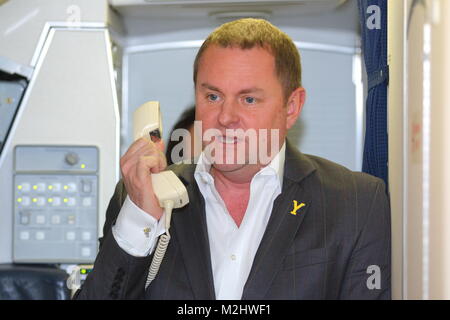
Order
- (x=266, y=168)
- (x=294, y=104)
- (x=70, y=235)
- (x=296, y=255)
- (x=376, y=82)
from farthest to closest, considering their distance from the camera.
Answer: (x=70, y=235) < (x=376, y=82) < (x=294, y=104) < (x=266, y=168) < (x=296, y=255)

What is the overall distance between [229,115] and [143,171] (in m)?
0.24

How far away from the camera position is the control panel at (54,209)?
271cm

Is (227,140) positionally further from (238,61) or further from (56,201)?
(56,201)

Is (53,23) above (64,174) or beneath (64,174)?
above

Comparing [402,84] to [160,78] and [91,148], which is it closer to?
[91,148]

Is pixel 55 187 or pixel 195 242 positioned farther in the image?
pixel 55 187

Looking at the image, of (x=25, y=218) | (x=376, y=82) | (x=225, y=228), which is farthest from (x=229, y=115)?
(x=25, y=218)

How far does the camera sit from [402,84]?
1.24m

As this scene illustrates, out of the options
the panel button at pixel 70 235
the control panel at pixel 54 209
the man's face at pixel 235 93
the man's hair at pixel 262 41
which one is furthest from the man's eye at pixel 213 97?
the panel button at pixel 70 235

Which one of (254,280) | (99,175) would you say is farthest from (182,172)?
(99,175)

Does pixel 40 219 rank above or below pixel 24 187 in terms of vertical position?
below

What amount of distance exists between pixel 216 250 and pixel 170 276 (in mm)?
127

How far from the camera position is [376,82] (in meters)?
2.12
